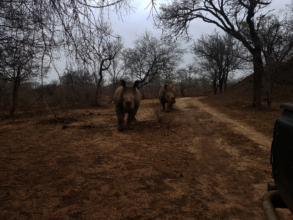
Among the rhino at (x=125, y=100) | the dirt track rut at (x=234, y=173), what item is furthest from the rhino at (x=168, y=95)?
the dirt track rut at (x=234, y=173)

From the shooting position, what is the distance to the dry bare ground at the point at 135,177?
269 cm

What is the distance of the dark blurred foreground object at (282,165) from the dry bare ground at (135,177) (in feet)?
4.20

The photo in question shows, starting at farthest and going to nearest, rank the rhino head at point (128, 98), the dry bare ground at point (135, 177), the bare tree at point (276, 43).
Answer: the bare tree at point (276, 43), the rhino head at point (128, 98), the dry bare ground at point (135, 177)

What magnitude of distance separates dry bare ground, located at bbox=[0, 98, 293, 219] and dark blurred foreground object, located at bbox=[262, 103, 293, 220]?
128 centimetres

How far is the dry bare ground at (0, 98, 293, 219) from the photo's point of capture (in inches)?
106

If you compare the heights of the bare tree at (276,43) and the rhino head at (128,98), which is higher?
the bare tree at (276,43)

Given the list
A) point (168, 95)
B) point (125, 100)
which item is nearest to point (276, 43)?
point (168, 95)

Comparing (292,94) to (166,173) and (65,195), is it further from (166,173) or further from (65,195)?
(65,195)

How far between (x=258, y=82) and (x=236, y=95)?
641cm

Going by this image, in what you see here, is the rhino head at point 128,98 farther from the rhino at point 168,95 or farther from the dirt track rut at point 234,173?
the rhino at point 168,95

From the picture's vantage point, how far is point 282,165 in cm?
144

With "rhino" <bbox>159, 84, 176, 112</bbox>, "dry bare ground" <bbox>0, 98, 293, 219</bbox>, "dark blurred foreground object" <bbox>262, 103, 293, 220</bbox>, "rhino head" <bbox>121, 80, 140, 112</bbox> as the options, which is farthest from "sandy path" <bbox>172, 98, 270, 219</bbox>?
"rhino" <bbox>159, 84, 176, 112</bbox>

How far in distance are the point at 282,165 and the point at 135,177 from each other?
2.79 metres

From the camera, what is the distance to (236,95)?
2025 cm
